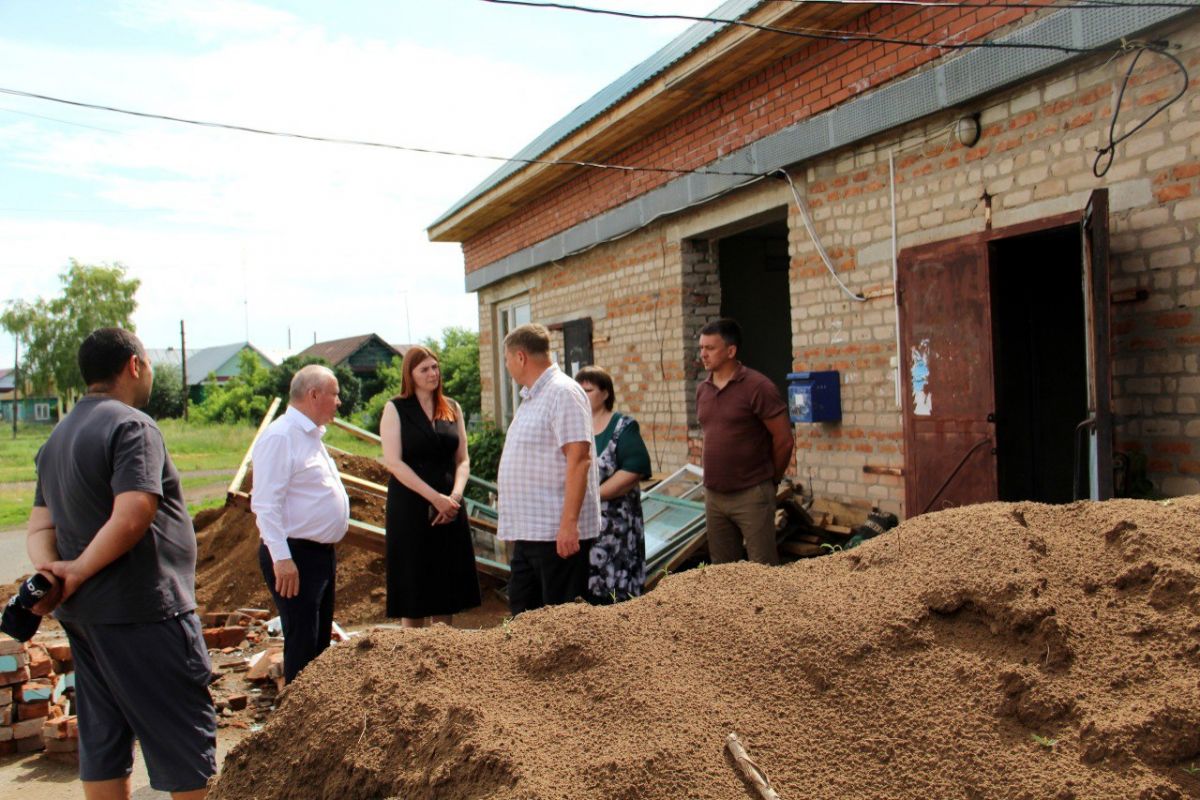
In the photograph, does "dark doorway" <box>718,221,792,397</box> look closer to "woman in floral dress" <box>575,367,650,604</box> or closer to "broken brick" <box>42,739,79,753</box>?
"woman in floral dress" <box>575,367,650,604</box>

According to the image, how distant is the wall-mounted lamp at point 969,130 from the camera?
573 centimetres

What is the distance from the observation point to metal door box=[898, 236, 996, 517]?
557 centimetres

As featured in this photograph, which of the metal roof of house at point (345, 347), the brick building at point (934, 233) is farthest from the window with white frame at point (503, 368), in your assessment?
the metal roof of house at point (345, 347)

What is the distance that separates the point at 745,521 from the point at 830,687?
315 centimetres

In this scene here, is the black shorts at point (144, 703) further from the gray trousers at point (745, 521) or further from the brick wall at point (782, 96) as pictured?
the brick wall at point (782, 96)

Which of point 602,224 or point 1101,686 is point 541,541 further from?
point 602,224

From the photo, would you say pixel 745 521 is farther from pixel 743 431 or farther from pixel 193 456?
pixel 193 456

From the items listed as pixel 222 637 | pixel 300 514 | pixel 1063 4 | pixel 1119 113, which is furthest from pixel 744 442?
pixel 222 637

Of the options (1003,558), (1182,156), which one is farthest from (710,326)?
(1003,558)

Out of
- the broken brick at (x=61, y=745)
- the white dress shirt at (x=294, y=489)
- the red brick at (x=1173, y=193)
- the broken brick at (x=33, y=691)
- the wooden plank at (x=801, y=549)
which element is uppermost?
the red brick at (x=1173, y=193)

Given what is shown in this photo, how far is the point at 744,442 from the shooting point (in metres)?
5.36

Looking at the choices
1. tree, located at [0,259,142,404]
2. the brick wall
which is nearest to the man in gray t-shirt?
the brick wall

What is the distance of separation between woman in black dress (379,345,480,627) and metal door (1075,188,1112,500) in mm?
3372

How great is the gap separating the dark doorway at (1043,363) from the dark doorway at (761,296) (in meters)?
4.07
